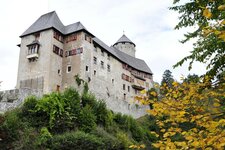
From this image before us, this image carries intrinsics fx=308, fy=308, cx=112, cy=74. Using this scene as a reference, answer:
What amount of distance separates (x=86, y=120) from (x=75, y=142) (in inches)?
143

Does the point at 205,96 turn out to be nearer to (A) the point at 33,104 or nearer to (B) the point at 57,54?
(A) the point at 33,104

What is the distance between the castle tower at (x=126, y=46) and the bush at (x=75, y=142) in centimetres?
3931

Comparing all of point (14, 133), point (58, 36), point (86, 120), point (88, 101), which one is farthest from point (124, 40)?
point (14, 133)

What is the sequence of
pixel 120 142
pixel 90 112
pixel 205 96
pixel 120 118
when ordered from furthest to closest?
pixel 120 118 → pixel 90 112 → pixel 120 142 → pixel 205 96

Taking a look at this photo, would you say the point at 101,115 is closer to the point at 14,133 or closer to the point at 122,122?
the point at 122,122

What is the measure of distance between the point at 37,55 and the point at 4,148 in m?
18.1

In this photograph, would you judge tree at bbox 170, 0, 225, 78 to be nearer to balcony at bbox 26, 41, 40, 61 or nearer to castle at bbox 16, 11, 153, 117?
castle at bbox 16, 11, 153, 117

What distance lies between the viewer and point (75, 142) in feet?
66.9

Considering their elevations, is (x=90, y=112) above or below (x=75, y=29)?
below

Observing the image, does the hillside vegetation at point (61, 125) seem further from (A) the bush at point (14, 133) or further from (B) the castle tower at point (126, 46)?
(B) the castle tower at point (126, 46)

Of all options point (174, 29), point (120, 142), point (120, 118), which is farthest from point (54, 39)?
point (174, 29)

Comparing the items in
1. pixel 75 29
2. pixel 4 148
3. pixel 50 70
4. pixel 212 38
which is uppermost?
pixel 75 29

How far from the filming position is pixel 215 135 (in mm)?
3570

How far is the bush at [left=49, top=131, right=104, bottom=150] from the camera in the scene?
66.3 feet
